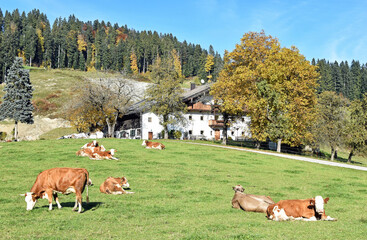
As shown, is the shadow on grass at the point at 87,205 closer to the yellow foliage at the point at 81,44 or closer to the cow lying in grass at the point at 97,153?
the cow lying in grass at the point at 97,153

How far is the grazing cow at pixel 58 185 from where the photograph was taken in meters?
10.4

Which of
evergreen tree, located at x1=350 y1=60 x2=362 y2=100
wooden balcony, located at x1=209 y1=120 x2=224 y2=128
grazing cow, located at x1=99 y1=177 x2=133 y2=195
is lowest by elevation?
grazing cow, located at x1=99 y1=177 x2=133 y2=195

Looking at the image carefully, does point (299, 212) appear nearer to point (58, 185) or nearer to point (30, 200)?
point (58, 185)

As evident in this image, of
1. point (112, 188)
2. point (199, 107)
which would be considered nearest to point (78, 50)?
point (199, 107)

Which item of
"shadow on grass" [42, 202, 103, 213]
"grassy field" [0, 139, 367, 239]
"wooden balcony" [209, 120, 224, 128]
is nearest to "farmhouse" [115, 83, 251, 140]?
"wooden balcony" [209, 120, 224, 128]

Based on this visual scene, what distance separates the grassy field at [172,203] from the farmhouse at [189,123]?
128 feet

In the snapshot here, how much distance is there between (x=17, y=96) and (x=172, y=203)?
63.3m

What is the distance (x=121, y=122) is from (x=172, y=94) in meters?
19.6

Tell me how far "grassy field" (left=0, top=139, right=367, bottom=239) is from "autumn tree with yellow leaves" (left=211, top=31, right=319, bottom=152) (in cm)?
1748

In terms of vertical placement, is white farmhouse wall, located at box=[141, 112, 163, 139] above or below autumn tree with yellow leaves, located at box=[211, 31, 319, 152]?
below

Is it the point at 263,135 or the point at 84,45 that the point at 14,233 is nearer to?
the point at 263,135

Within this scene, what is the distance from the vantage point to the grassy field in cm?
837

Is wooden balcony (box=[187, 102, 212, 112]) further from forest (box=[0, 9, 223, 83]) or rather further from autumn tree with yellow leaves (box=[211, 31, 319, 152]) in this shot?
forest (box=[0, 9, 223, 83])

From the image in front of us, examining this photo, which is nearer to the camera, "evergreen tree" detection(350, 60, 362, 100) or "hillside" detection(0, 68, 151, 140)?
"hillside" detection(0, 68, 151, 140)
